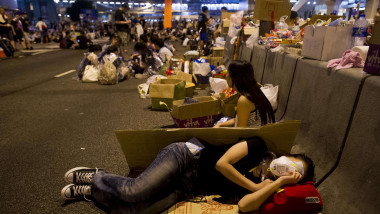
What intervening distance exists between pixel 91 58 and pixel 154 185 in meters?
6.28

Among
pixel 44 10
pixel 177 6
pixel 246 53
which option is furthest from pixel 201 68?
pixel 177 6

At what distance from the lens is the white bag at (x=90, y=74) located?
291 inches

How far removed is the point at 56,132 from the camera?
3887 millimetres

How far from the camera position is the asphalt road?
2.48 m

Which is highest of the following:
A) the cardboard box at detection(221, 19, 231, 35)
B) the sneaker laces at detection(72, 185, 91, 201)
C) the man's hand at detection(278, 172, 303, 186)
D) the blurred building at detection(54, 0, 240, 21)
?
the blurred building at detection(54, 0, 240, 21)

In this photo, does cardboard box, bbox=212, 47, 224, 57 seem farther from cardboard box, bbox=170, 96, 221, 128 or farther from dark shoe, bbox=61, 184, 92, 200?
dark shoe, bbox=61, 184, 92, 200

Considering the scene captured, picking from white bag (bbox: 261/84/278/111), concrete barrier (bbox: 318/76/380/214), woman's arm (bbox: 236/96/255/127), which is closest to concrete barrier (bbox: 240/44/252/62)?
white bag (bbox: 261/84/278/111)

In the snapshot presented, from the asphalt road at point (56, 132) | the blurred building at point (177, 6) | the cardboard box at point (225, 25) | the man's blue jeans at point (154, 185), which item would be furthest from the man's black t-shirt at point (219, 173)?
the blurred building at point (177, 6)

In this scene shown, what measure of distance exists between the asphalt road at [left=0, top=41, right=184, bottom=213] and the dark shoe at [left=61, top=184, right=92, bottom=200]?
0.22 feet

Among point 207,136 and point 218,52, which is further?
point 218,52

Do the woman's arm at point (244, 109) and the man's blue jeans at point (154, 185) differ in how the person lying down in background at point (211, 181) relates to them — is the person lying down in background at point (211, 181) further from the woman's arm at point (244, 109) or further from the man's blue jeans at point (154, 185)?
the woman's arm at point (244, 109)

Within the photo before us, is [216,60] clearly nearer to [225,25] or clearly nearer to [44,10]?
[225,25]

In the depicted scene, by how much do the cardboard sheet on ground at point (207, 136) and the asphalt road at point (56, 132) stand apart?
47 centimetres

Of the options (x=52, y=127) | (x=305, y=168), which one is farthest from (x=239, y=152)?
(x=52, y=127)
